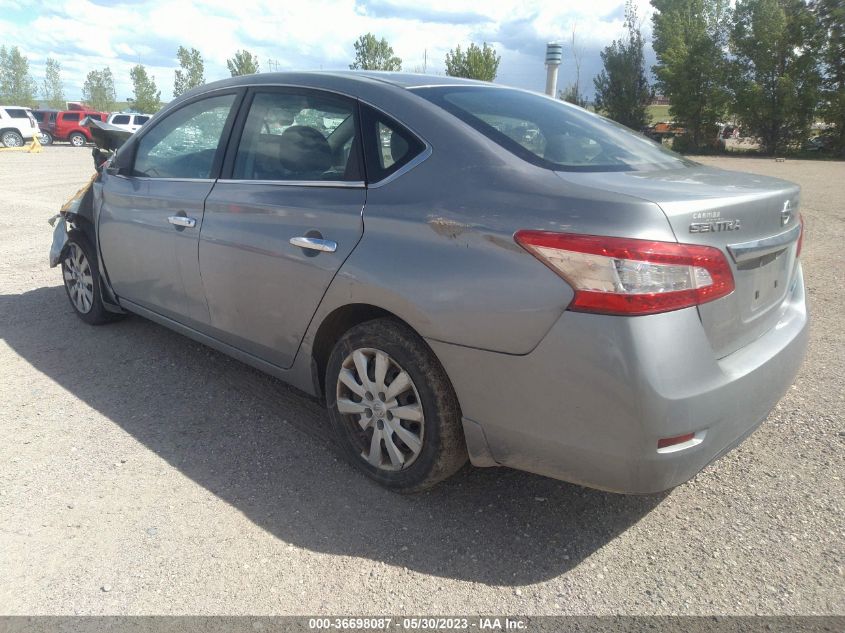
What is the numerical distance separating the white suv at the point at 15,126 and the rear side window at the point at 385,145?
33622 millimetres

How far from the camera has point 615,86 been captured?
4434 cm

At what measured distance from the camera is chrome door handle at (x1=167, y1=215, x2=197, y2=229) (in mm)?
3520

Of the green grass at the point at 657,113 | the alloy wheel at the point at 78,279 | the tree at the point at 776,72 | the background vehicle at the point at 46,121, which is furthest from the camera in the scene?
the green grass at the point at 657,113

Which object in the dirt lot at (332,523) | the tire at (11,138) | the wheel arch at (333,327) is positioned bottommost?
the tire at (11,138)

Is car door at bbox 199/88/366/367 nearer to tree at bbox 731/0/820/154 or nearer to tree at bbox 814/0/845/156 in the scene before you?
tree at bbox 814/0/845/156

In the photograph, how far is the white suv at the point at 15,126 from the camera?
99.1 feet

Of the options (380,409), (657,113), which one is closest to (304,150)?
(380,409)

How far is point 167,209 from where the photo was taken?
3732mm

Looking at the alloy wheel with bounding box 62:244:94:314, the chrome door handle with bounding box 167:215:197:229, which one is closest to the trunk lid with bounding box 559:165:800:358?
the chrome door handle with bounding box 167:215:197:229

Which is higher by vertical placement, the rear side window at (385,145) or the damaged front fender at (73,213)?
the rear side window at (385,145)

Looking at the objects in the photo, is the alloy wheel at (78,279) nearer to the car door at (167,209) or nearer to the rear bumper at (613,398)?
the car door at (167,209)

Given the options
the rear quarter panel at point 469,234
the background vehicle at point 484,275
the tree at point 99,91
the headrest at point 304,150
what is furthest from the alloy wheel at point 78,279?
the tree at point 99,91

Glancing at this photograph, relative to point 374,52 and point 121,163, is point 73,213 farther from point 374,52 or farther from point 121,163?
point 374,52

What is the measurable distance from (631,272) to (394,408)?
1.15 m
